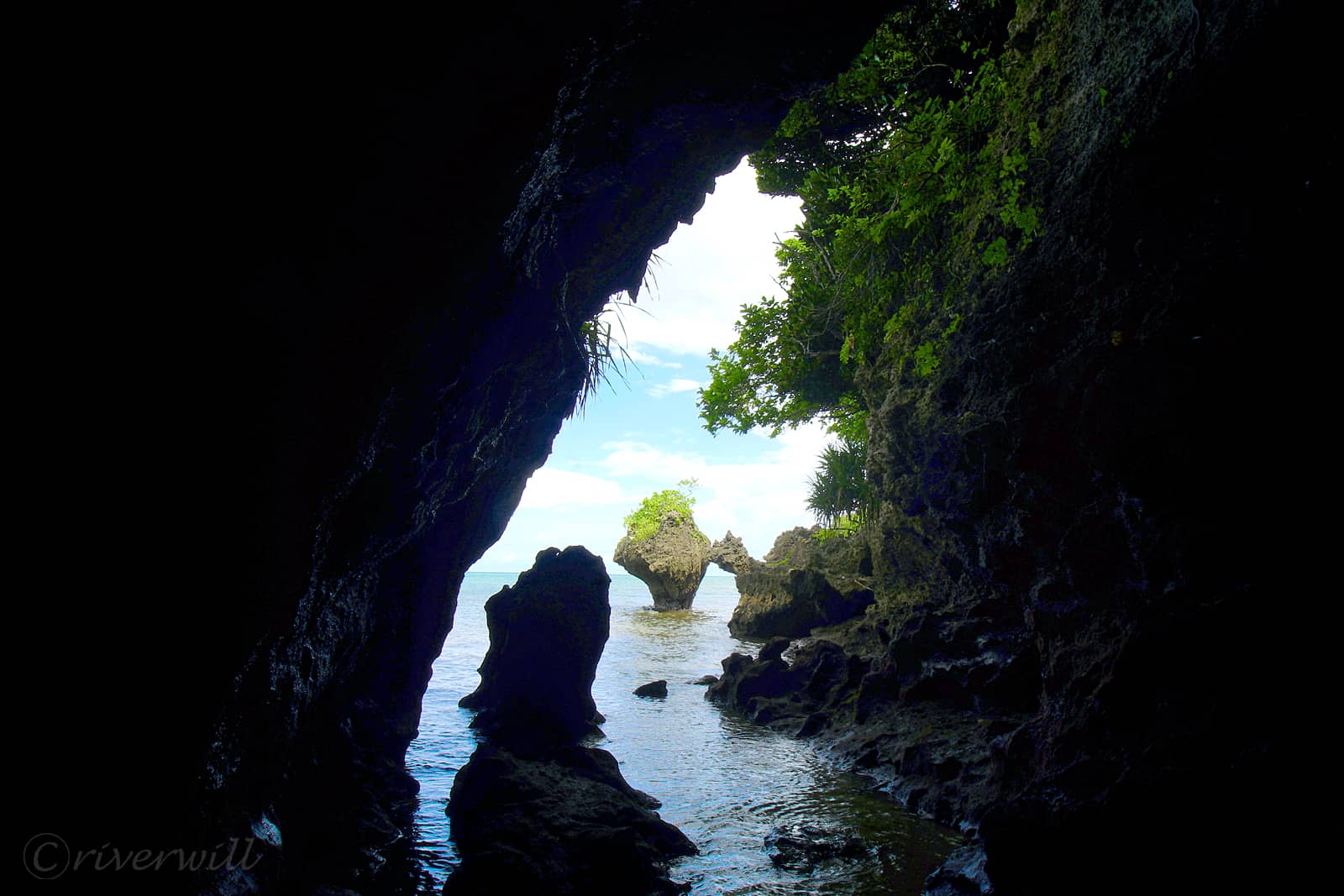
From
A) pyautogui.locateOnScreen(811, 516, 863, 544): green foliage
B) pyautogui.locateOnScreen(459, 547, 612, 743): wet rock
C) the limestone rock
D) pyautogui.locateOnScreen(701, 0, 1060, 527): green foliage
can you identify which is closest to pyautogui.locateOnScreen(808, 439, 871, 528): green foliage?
pyautogui.locateOnScreen(811, 516, 863, 544): green foliage

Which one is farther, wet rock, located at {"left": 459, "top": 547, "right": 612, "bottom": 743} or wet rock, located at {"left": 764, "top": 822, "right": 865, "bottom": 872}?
wet rock, located at {"left": 459, "top": 547, "right": 612, "bottom": 743}

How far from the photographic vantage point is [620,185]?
21.0 feet

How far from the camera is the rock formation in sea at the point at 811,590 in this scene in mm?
17516

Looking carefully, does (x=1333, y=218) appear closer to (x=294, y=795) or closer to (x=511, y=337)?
(x=511, y=337)

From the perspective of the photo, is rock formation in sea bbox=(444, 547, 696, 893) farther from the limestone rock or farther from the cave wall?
the limestone rock

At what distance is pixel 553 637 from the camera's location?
38.3 ft

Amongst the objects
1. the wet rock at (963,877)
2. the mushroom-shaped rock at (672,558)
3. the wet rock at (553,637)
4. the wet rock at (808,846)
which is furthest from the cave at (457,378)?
the mushroom-shaped rock at (672,558)

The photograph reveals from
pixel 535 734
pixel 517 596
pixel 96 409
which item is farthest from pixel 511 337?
pixel 517 596

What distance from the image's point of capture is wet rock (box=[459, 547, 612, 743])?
11.5m

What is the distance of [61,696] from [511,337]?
13.7 ft

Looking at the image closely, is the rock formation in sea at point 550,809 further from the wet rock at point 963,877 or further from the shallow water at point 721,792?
the wet rock at point 963,877

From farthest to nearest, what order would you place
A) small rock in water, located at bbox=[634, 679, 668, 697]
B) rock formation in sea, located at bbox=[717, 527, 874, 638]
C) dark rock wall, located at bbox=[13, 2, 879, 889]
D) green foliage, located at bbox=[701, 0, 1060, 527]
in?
rock formation in sea, located at bbox=[717, 527, 874, 638] < small rock in water, located at bbox=[634, 679, 668, 697] < green foliage, located at bbox=[701, 0, 1060, 527] < dark rock wall, located at bbox=[13, 2, 879, 889]

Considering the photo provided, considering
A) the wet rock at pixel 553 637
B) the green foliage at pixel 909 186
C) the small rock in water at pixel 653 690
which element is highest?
the green foliage at pixel 909 186

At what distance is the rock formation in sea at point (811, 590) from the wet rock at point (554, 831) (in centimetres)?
1142
